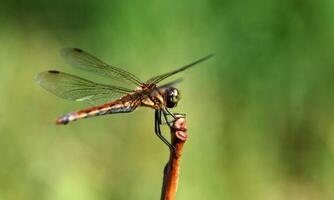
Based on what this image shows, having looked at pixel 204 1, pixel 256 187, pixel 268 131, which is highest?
pixel 204 1

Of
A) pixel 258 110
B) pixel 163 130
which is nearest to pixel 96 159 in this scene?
pixel 163 130

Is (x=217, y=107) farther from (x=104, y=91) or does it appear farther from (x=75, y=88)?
(x=75, y=88)

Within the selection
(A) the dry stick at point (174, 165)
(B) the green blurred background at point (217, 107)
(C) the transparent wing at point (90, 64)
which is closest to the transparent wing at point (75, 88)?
(C) the transparent wing at point (90, 64)

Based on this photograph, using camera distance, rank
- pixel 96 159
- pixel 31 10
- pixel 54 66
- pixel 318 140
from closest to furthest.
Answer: pixel 96 159 → pixel 318 140 → pixel 54 66 → pixel 31 10

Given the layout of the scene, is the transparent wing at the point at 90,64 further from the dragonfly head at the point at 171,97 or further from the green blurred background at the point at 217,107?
the green blurred background at the point at 217,107

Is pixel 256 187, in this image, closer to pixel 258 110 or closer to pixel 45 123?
pixel 258 110
